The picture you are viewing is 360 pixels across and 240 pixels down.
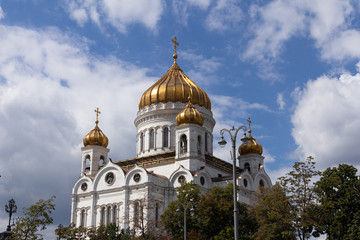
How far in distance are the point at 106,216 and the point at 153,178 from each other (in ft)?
20.2

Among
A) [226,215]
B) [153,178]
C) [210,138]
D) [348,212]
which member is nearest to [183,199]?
[226,215]

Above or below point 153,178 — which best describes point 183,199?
below

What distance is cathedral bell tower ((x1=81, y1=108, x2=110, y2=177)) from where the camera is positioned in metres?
54.6

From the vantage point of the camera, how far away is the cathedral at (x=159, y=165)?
4678 cm

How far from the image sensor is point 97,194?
50188 mm

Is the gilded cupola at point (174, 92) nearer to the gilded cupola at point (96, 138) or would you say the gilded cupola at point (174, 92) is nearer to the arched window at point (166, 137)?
the arched window at point (166, 137)

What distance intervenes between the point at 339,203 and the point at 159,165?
21.3 metres

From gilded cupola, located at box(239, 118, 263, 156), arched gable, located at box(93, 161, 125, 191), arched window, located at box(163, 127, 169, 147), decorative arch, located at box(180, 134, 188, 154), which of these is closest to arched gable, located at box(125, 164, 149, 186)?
arched gable, located at box(93, 161, 125, 191)

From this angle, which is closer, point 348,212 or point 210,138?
point 348,212

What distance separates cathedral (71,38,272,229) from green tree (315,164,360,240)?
14.1 meters

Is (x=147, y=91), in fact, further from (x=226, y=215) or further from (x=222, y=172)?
(x=226, y=215)

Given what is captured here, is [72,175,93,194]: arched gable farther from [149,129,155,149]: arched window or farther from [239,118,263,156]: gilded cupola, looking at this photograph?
[239,118,263,156]: gilded cupola

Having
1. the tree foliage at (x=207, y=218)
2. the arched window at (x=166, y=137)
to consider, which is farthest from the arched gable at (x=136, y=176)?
the tree foliage at (x=207, y=218)

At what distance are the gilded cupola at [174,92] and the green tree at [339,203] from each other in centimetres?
2345
